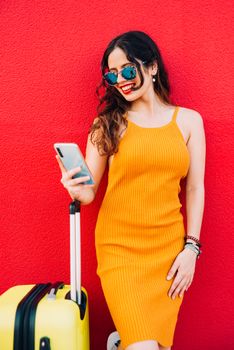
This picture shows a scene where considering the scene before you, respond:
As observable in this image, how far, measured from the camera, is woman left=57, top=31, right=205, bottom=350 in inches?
66.9

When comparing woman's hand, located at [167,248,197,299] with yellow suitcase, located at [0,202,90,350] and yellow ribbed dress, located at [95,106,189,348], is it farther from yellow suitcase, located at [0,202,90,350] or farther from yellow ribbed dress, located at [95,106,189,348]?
yellow suitcase, located at [0,202,90,350]

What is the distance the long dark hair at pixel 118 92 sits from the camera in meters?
1.74

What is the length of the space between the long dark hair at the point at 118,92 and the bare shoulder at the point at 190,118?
11cm

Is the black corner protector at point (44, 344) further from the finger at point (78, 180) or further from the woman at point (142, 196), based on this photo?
the finger at point (78, 180)

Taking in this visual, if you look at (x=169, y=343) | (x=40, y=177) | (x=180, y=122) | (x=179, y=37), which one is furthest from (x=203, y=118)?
(x=169, y=343)

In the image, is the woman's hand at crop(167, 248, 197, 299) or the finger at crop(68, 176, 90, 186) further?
the woman's hand at crop(167, 248, 197, 299)

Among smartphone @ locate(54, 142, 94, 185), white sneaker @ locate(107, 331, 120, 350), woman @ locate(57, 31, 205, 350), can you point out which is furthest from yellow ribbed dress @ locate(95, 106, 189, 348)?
→ white sneaker @ locate(107, 331, 120, 350)

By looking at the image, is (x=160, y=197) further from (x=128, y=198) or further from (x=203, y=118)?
(x=203, y=118)

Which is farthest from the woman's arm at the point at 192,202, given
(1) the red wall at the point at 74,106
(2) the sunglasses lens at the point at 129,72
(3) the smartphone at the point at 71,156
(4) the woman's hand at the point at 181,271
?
(3) the smartphone at the point at 71,156

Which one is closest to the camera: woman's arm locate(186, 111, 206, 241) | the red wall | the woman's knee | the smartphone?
the smartphone

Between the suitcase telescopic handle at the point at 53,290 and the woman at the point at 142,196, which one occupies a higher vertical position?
the woman at the point at 142,196

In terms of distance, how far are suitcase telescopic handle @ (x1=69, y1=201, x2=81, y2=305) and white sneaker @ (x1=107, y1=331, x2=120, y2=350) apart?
586 millimetres

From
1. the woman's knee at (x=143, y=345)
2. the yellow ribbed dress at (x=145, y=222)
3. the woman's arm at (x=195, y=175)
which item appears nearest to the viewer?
the woman's knee at (x=143, y=345)

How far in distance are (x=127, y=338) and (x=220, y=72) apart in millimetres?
1462
